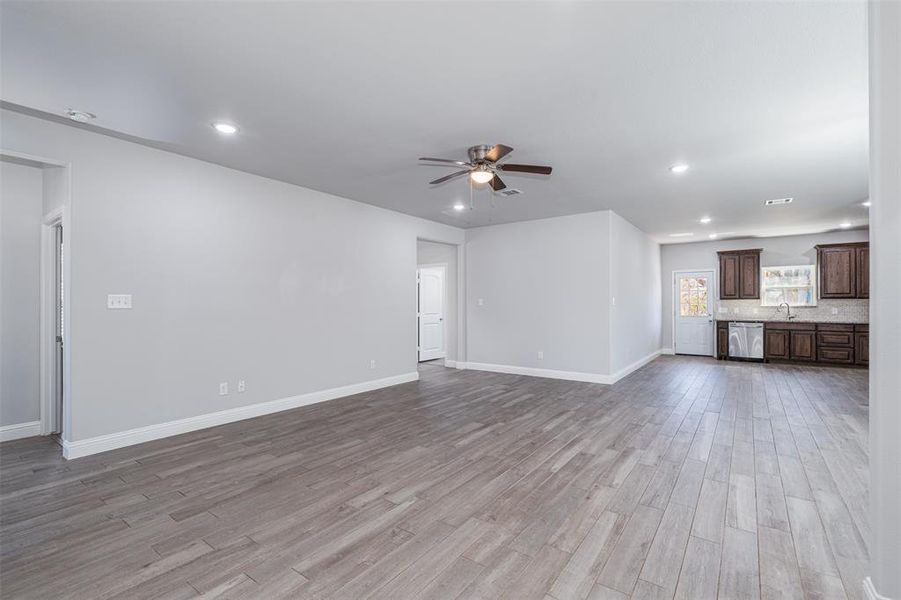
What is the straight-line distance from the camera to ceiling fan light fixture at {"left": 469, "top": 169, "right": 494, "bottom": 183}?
371 cm

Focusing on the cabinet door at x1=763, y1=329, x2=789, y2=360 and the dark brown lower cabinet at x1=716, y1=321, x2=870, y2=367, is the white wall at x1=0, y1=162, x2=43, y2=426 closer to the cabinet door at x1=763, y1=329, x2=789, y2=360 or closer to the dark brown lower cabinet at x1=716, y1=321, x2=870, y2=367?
the dark brown lower cabinet at x1=716, y1=321, x2=870, y2=367

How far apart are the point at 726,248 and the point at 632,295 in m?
3.77

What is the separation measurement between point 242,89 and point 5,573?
3013 millimetres

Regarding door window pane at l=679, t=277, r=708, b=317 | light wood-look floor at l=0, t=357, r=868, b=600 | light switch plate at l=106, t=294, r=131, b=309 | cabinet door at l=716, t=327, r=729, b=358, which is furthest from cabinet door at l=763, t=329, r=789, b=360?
light switch plate at l=106, t=294, r=131, b=309

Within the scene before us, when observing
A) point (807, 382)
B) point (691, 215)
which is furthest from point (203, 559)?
point (807, 382)

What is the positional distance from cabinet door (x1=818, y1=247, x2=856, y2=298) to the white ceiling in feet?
15.8

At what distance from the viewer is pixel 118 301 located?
3.62m

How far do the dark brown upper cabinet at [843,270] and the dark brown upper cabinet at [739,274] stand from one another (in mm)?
1079

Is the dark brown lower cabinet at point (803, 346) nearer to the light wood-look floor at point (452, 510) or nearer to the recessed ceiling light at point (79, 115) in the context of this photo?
the light wood-look floor at point (452, 510)

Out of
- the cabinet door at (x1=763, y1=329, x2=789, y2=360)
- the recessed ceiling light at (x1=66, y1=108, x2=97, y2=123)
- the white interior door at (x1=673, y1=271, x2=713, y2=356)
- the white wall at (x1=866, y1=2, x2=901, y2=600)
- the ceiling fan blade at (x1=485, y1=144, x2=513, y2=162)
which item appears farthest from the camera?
the white interior door at (x1=673, y1=271, x2=713, y2=356)

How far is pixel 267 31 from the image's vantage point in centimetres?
215

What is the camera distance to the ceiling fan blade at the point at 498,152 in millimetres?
3242

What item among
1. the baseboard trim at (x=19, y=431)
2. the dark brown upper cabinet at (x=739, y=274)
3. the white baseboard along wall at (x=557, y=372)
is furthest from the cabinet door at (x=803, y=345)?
the baseboard trim at (x=19, y=431)

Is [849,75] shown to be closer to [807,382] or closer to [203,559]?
[203,559]
